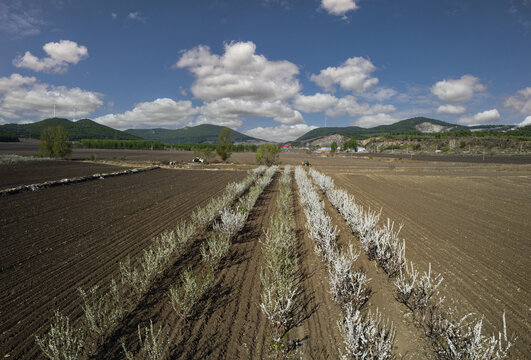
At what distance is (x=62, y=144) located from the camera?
5059cm

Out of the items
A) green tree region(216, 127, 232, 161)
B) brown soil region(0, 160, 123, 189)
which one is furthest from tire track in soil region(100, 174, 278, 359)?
green tree region(216, 127, 232, 161)

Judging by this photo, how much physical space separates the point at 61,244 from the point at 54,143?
5723 centimetres

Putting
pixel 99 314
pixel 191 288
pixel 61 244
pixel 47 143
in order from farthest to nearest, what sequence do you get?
1. pixel 47 143
2. pixel 61 244
3. pixel 191 288
4. pixel 99 314

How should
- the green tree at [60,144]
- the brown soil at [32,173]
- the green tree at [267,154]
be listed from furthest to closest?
the green tree at [60,144], the green tree at [267,154], the brown soil at [32,173]

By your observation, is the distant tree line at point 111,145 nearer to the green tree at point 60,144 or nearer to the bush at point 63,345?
the green tree at point 60,144

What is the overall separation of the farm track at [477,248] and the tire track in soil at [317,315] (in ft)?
8.28

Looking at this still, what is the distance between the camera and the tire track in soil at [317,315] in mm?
3760

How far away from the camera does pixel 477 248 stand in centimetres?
757

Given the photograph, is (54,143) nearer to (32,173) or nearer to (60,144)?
(60,144)

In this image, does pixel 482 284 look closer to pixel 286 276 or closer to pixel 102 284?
pixel 286 276

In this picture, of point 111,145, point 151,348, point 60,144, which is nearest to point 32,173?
point 151,348

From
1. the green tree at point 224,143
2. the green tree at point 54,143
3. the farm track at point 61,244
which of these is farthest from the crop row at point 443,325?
the green tree at point 54,143

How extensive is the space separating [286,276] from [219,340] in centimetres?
208

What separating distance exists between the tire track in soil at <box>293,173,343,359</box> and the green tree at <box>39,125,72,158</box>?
2442 inches
